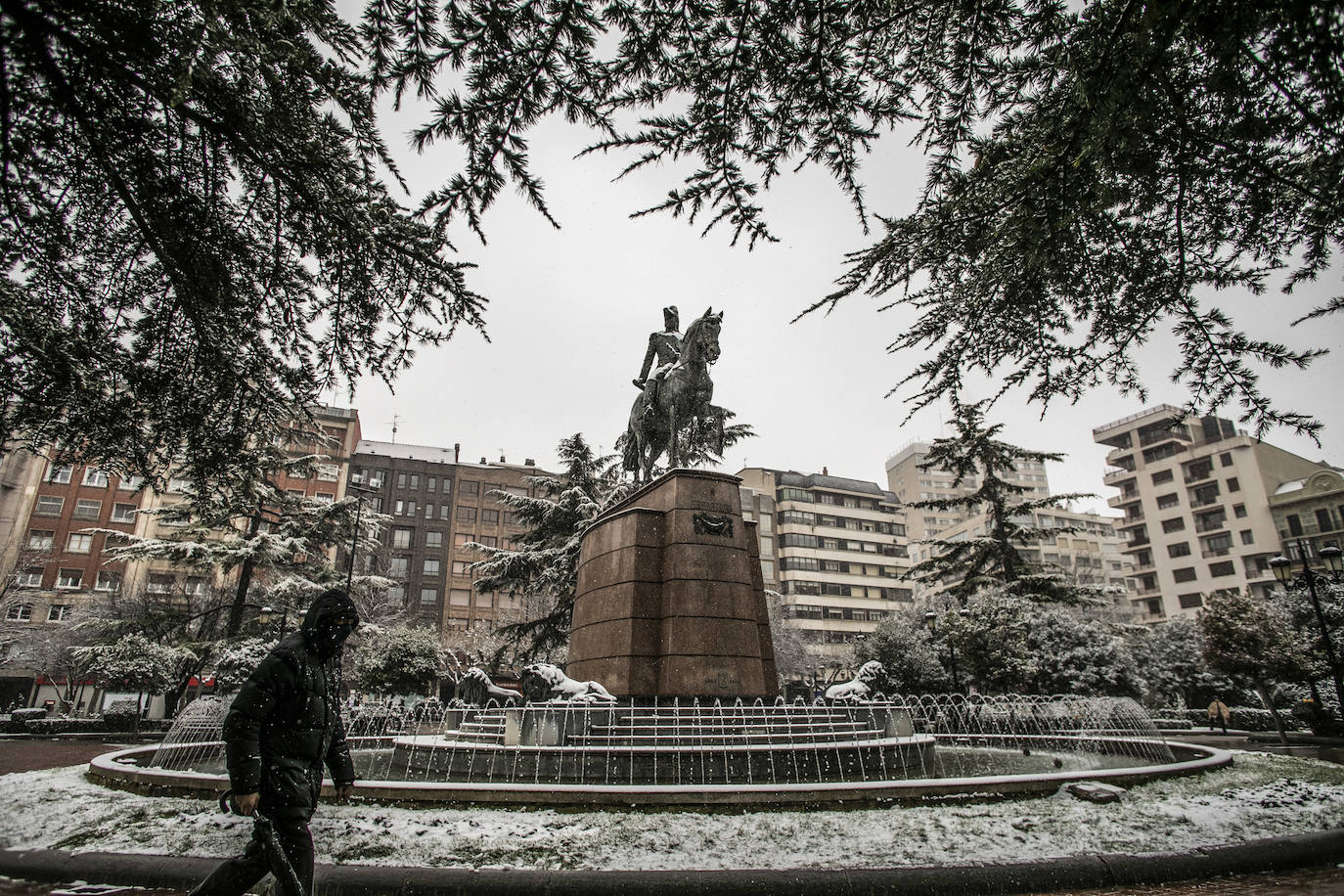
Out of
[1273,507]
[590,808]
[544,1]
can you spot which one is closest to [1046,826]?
[590,808]

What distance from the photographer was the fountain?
6621 millimetres

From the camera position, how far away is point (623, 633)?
1052 cm

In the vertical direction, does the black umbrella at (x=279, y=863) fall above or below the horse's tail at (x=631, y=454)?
below

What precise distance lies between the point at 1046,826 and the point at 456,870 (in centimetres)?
448

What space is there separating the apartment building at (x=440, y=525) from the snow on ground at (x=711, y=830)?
51.1 meters

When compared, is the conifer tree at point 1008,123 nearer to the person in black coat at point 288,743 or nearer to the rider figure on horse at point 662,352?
the person in black coat at point 288,743

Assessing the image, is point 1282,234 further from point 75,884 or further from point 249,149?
point 75,884

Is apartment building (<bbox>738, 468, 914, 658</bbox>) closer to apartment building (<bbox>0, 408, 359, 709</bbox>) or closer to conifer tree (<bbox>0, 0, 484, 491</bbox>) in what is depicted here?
apartment building (<bbox>0, 408, 359, 709</bbox>)

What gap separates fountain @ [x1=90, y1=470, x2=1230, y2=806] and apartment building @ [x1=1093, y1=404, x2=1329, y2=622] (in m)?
52.4

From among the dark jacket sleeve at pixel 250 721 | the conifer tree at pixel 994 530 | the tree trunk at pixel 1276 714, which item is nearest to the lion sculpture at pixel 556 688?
the dark jacket sleeve at pixel 250 721

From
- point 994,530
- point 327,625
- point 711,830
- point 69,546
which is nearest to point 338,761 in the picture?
point 327,625

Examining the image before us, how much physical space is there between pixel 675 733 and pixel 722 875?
14.9ft

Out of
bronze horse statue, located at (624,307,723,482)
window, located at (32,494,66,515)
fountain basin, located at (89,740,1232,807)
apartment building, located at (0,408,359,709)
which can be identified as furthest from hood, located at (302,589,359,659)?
window, located at (32,494,66,515)

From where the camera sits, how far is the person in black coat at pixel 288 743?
3375 mm
